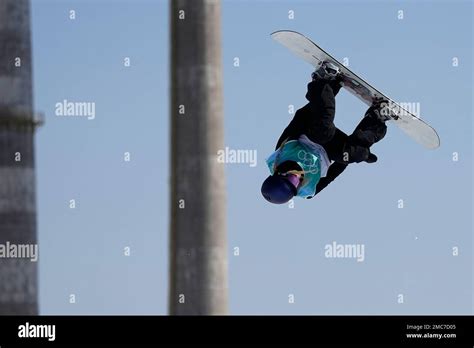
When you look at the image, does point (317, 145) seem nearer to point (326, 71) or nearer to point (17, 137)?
point (326, 71)

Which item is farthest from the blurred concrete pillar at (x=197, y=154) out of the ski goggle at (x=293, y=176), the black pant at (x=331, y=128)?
the ski goggle at (x=293, y=176)

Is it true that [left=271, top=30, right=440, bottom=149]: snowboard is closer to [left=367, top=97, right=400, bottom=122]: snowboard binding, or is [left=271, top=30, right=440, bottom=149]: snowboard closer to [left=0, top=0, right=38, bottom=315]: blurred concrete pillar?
[left=367, top=97, right=400, bottom=122]: snowboard binding

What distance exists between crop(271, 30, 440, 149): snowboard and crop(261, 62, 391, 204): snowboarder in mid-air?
13.7 inches

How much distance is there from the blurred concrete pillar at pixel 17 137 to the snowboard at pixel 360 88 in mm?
12961

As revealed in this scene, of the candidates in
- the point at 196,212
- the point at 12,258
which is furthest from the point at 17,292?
the point at 196,212

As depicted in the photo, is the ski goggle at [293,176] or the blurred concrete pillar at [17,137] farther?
the blurred concrete pillar at [17,137]

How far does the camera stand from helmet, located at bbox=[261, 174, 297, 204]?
1803 cm

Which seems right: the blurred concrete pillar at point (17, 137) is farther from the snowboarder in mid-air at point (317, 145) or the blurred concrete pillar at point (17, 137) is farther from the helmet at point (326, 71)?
the helmet at point (326, 71)

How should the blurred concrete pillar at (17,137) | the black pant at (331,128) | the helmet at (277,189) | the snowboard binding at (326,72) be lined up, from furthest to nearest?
the blurred concrete pillar at (17,137), the snowboard binding at (326,72), the black pant at (331,128), the helmet at (277,189)

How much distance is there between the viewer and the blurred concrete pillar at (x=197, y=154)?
3058cm

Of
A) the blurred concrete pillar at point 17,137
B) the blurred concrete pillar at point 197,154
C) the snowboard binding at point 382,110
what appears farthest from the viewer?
the blurred concrete pillar at point 17,137

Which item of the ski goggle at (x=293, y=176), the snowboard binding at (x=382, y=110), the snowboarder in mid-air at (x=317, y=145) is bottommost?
the ski goggle at (x=293, y=176)

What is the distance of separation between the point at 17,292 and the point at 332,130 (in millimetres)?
14424
